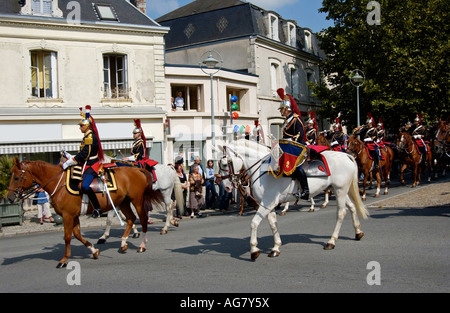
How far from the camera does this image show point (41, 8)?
21219 millimetres

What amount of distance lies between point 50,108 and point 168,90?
254 inches

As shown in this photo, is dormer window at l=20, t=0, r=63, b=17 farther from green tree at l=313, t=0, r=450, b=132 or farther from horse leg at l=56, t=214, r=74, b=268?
green tree at l=313, t=0, r=450, b=132

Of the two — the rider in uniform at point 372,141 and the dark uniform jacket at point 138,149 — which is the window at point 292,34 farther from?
the dark uniform jacket at point 138,149

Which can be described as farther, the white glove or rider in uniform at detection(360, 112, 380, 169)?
rider in uniform at detection(360, 112, 380, 169)

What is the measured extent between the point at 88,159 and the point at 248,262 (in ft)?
12.2

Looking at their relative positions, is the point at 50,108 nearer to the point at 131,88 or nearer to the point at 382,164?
the point at 131,88

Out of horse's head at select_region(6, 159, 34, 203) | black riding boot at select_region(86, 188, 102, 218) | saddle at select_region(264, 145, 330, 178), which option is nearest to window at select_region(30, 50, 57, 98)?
horse's head at select_region(6, 159, 34, 203)

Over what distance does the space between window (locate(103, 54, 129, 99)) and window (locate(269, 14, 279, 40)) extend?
42.8 feet

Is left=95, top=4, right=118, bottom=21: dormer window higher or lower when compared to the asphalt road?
higher

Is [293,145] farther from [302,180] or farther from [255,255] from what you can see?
[255,255]

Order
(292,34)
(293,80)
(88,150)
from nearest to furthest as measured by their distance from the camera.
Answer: (88,150), (293,80), (292,34)

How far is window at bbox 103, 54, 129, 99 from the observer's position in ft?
74.3

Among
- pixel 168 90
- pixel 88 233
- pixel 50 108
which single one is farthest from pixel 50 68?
pixel 88 233

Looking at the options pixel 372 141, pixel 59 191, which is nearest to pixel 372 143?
pixel 372 141
